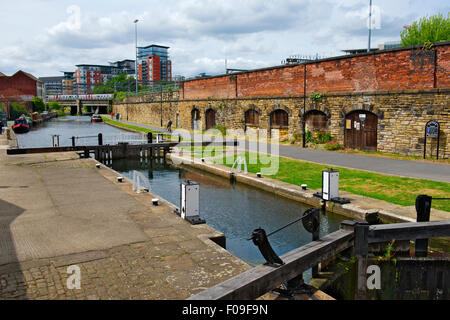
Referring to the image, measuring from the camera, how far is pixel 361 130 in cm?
1923

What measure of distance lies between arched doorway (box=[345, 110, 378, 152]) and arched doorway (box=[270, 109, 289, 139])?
5.11 meters

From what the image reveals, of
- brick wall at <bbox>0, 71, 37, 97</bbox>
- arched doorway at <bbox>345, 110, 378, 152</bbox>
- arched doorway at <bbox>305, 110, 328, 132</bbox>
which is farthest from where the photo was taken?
brick wall at <bbox>0, 71, 37, 97</bbox>

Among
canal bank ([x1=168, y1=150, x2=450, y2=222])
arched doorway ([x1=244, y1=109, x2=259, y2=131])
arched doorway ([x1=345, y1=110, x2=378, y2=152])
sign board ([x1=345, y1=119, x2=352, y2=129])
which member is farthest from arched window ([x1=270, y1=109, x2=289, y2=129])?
canal bank ([x1=168, y1=150, x2=450, y2=222])

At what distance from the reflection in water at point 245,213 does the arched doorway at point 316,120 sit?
8.37m

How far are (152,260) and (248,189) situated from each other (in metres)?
7.87

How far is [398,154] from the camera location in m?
17.5

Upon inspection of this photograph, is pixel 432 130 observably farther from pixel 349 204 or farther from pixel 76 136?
pixel 76 136

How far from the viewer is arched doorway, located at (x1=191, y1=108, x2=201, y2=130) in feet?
120

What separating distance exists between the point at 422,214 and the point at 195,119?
1229 inches

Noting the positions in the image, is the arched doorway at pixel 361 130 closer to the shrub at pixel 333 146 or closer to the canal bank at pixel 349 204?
the shrub at pixel 333 146

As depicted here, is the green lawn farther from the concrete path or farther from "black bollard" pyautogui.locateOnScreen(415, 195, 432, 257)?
the concrete path

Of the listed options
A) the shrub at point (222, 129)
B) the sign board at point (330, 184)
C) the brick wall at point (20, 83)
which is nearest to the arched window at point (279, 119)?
the shrub at point (222, 129)

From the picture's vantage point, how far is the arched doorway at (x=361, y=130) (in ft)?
61.3
